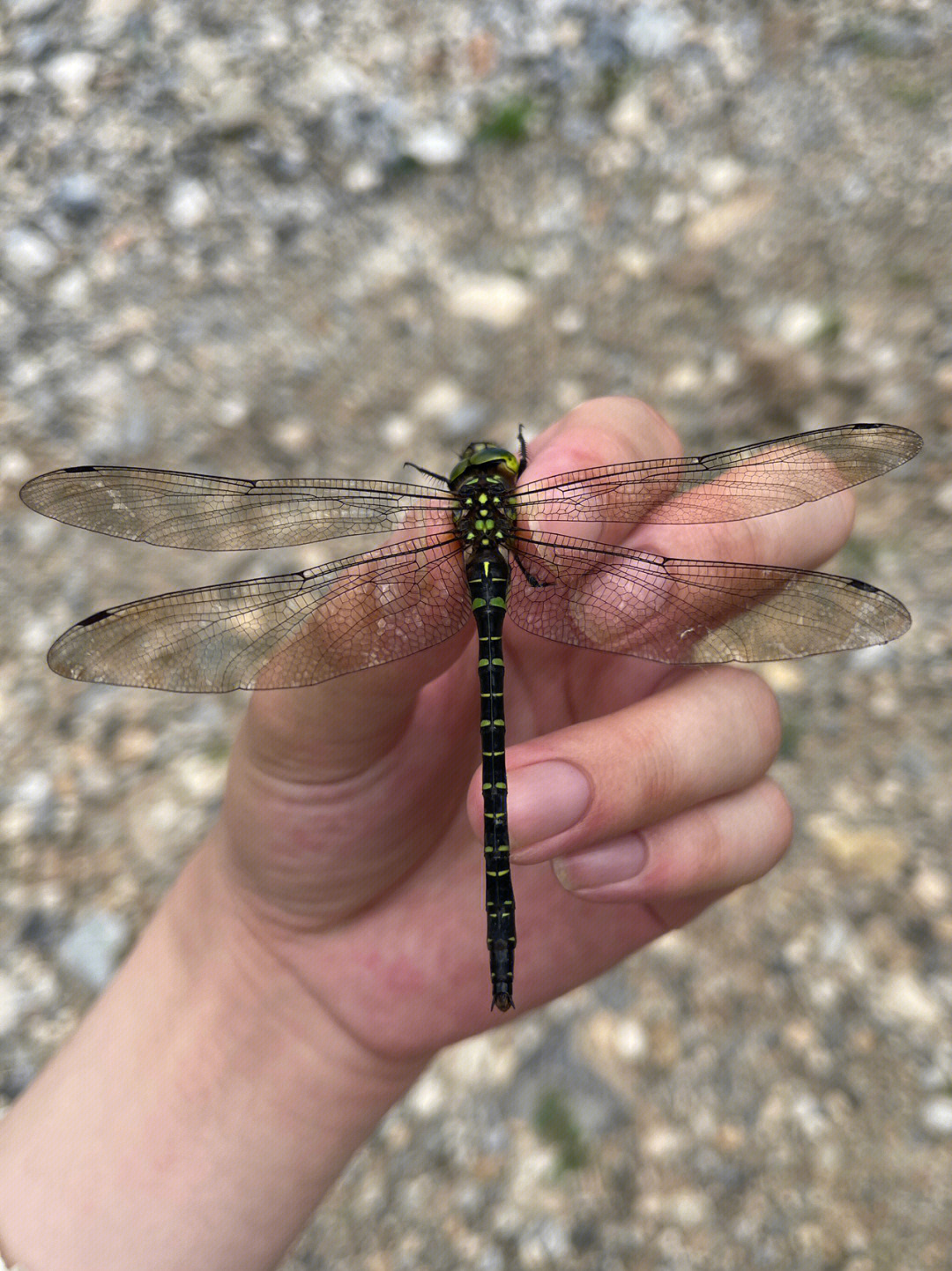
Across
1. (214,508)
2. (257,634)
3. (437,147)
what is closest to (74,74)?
(437,147)

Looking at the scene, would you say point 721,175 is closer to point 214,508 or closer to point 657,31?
point 657,31

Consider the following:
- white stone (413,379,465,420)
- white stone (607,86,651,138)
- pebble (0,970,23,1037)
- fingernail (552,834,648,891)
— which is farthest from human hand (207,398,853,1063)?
white stone (607,86,651,138)

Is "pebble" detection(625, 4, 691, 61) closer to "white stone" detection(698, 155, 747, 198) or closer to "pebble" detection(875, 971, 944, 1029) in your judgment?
"white stone" detection(698, 155, 747, 198)

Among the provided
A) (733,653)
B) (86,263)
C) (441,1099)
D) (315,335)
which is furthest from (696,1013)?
(86,263)

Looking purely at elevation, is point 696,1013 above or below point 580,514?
below

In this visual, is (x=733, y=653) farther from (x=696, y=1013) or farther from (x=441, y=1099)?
(x=441, y=1099)
